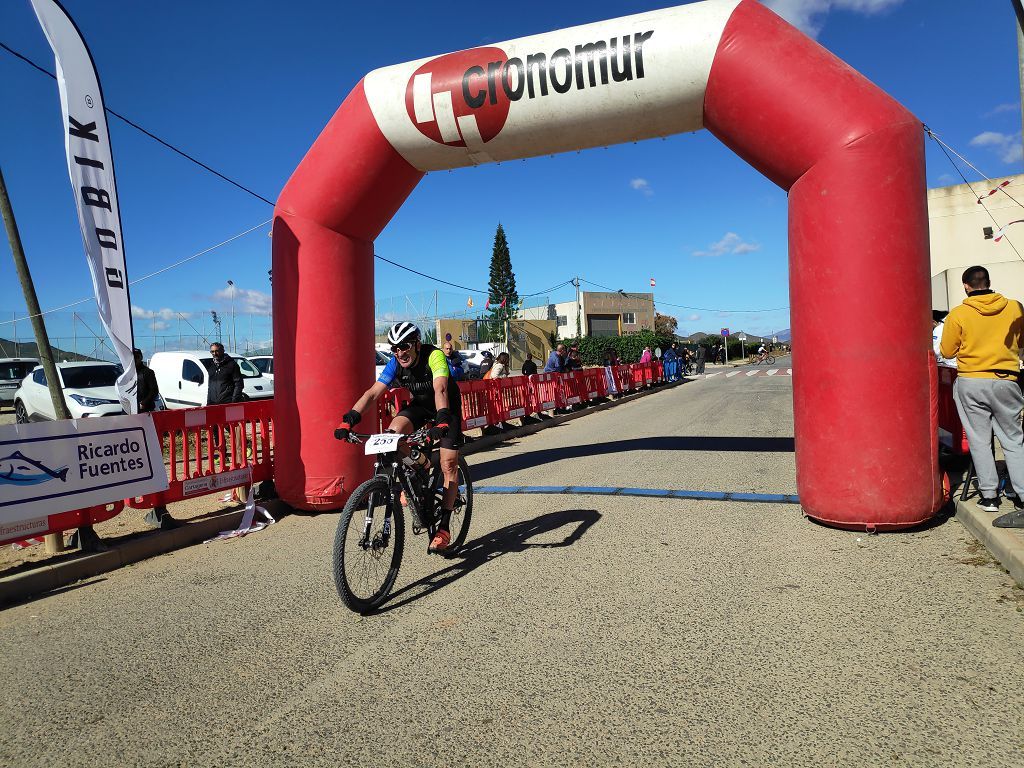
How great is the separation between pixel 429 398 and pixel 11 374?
84.0ft

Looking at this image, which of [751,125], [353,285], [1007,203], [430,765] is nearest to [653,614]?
[430,765]

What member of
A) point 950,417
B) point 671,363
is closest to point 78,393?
point 950,417

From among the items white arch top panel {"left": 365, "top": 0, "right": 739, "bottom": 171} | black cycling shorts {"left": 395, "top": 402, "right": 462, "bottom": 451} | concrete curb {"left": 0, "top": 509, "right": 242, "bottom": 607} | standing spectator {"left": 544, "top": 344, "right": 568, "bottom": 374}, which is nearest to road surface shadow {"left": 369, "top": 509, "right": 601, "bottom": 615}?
black cycling shorts {"left": 395, "top": 402, "right": 462, "bottom": 451}

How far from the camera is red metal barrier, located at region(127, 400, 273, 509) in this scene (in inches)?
250

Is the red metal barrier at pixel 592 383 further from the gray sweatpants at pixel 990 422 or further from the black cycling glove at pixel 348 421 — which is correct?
the black cycling glove at pixel 348 421

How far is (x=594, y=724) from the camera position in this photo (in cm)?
270

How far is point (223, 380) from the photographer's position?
11.0m

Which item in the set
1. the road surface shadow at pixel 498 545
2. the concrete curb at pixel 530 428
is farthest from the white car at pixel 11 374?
the road surface shadow at pixel 498 545

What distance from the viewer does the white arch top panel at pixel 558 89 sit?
5.89 meters

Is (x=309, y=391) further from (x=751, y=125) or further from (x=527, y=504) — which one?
(x=751, y=125)

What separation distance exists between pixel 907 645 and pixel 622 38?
5.36 meters

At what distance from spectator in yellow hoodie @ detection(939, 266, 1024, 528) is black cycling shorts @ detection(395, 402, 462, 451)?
3814mm

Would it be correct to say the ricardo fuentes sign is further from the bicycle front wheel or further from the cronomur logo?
the cronomur logo

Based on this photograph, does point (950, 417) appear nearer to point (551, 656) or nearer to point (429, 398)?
point (429, 398)
